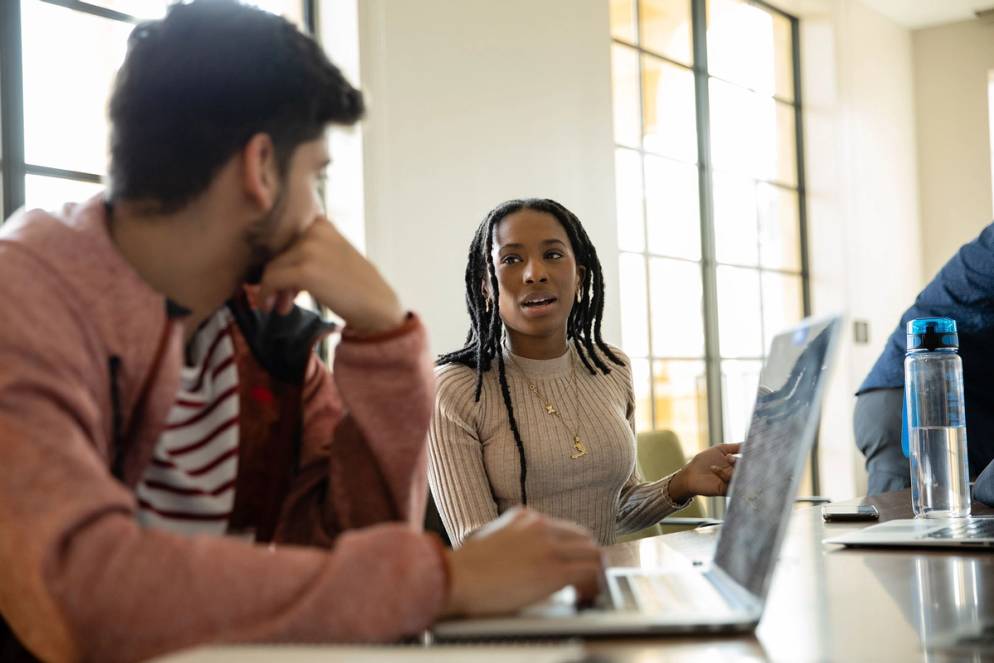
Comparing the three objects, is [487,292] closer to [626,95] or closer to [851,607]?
[851,607]

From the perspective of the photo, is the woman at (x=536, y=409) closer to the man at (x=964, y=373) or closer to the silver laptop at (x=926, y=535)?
the silver laptop at (x=926, y=535)

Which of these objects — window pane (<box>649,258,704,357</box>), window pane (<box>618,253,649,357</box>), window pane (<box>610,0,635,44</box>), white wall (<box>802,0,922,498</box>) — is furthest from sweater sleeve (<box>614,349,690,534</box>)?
white wall (<box>802,0,922,498</box>)

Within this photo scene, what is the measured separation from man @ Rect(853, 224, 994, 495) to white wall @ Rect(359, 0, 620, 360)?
3.89ft

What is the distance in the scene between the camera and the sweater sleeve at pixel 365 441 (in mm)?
1010

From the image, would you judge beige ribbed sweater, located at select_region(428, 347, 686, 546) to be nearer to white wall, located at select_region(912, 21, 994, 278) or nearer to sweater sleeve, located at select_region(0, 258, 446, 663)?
sweater sleeve, located at select_region(0, 258, 446, 663)

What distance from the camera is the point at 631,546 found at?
4.21ft

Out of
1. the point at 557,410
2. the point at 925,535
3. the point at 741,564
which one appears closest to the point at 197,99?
the point at 741,564

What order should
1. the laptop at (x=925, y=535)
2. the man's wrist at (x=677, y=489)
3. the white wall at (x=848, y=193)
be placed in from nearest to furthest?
1. the laptop at (x=925, y=535)
2. the man's wrist at (x=677, y=489)
3. the white wall at (x=848, y=193)

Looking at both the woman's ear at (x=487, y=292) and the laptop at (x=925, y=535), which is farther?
the woman's ear at (x=487, y=292)

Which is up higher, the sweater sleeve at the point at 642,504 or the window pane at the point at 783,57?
the window pane at the point at 783,57

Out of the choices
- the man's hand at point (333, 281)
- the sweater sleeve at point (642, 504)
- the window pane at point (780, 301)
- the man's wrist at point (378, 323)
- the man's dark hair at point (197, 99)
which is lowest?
the sweater sleeve at point (642, 504)

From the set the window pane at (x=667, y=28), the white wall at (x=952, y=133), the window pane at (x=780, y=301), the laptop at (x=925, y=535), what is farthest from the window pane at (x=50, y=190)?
the white wall at (x=952, y=133)

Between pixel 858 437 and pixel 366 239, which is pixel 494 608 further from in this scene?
pixel 366 239

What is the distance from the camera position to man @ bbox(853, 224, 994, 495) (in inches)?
86.9
